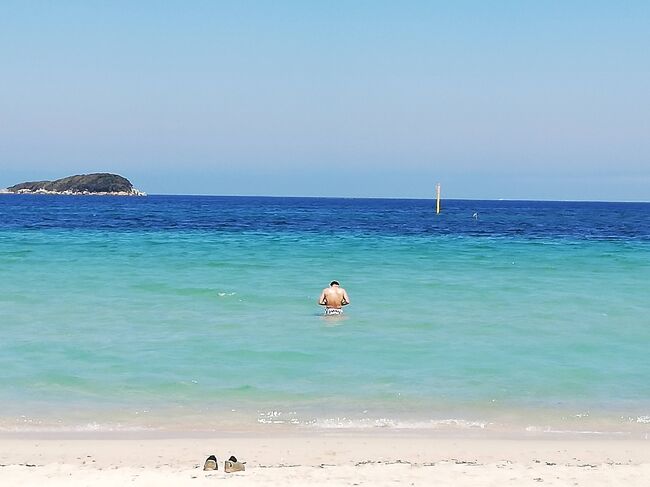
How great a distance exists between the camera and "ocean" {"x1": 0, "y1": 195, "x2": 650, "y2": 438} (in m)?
10.6

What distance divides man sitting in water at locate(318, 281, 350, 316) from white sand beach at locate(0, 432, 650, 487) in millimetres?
8052

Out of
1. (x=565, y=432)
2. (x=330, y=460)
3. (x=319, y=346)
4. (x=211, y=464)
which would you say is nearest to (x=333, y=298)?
(x=319, y=346)

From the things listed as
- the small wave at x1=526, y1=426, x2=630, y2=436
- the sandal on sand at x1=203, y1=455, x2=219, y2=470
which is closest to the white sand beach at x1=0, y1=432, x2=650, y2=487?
the sandal on sand at x1=203, y1=455, x2=219, y2=470

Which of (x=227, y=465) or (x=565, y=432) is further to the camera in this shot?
(x=565, y=432)

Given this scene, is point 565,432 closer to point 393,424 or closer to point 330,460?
point 393,424

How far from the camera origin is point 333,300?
17719 millimetres

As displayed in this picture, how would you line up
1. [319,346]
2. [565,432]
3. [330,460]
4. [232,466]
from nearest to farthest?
1. [232,466]
2. [330,460]
3. [565,432]
4. [319,346]

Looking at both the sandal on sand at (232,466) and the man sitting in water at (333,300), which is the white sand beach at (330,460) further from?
the man sitting in water at (333,300)

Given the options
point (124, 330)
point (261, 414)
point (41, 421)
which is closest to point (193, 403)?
point (261, 414)

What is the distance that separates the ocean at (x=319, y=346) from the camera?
10.6 m

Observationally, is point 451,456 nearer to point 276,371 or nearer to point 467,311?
point 276,371

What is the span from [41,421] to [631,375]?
9.25 m

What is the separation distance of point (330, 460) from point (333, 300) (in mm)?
9179

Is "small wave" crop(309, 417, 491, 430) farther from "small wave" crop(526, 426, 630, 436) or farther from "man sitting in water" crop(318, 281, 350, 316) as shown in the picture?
"man sitting in water" crop(318, 281, 350, 316)
